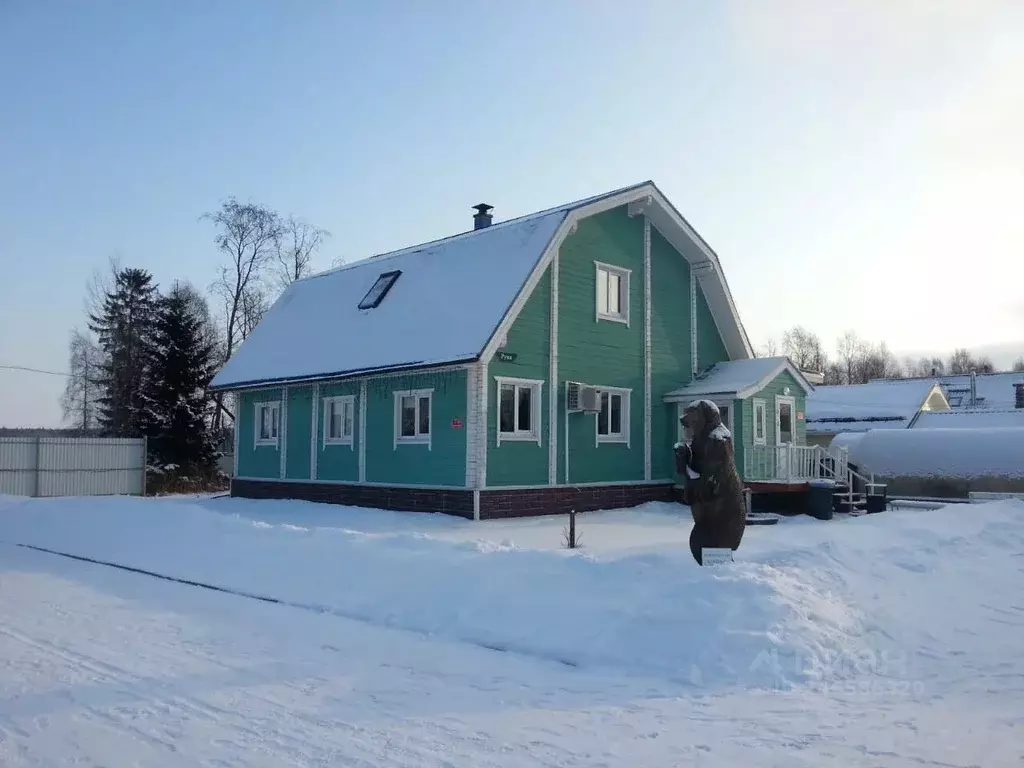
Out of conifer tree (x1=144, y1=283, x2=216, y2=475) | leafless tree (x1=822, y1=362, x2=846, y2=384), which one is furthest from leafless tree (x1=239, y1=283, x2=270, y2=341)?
leafless tree (x1=822, y1=362, x2=846, y2=384)

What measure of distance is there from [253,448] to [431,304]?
742 centimetres

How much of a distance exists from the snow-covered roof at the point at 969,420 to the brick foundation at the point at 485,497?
2192cm

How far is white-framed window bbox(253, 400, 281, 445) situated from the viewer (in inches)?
892

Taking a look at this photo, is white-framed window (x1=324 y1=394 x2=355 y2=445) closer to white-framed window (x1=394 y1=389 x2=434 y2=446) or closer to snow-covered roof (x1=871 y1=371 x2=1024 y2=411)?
white-framed window (x1=394 y1=389 x2=434 y2=446)

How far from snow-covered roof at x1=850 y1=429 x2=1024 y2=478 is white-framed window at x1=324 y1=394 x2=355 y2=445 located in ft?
48.9

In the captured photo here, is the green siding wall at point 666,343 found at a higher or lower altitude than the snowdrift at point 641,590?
higher

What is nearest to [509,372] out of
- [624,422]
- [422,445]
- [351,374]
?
[422,445]

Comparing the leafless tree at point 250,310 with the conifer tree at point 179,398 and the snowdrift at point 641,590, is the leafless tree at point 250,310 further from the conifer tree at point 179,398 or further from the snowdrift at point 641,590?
the snowdrift at point 641,590

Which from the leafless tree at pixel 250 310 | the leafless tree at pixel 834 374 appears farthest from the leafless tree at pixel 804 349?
the leafless tree at pixel 250 310

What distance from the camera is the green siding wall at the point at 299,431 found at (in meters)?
21.3

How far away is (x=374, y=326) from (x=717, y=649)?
586 inches

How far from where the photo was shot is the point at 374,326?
20.5 metres

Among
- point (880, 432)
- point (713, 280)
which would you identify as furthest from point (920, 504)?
point (713, 280)

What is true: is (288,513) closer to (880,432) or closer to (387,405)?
(387,405)
